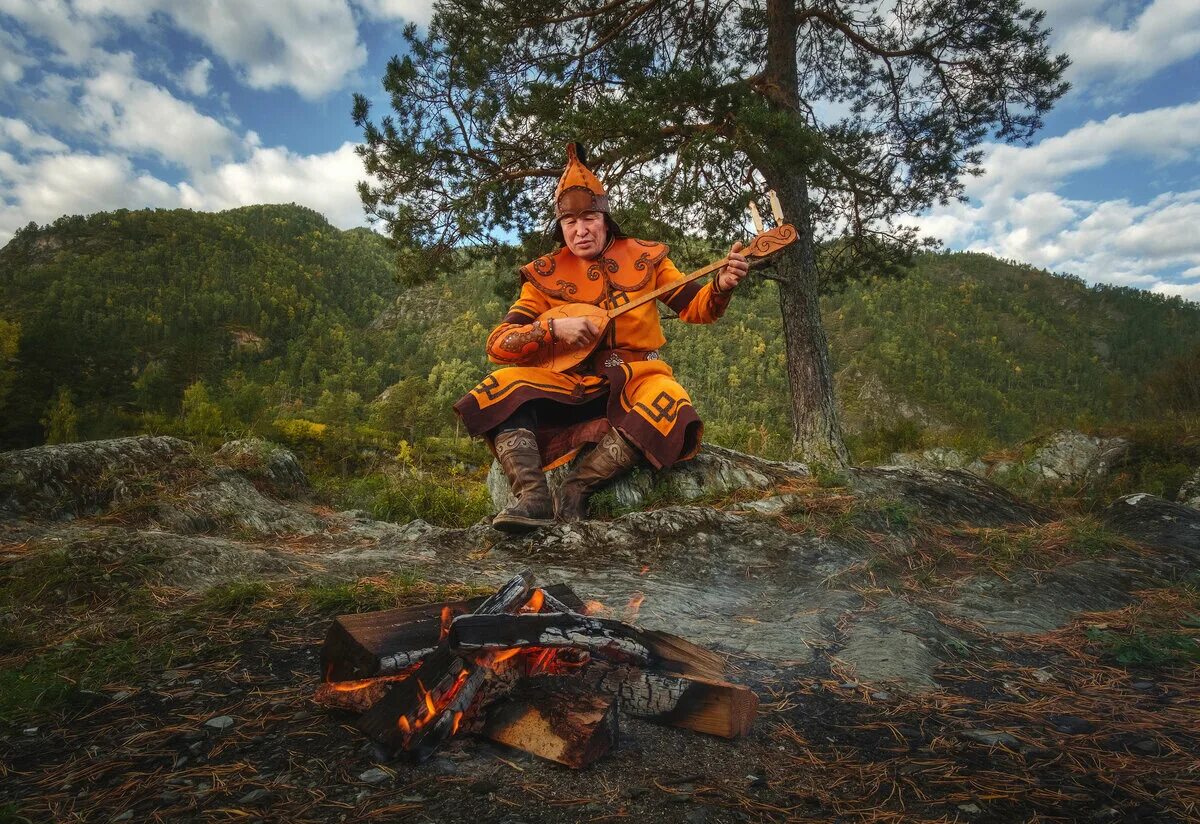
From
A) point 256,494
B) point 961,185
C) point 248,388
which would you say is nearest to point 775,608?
point 256,494

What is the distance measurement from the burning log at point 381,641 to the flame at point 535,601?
0.47 ft

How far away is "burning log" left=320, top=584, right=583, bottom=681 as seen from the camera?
1.43 metres

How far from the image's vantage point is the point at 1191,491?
634 cm

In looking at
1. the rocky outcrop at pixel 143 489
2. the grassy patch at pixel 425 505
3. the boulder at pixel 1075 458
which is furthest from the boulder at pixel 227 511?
the boulder at pixel 1075 458

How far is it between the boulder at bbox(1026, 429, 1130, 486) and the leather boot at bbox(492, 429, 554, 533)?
6447mm

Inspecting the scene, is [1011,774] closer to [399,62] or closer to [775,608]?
[775,608]

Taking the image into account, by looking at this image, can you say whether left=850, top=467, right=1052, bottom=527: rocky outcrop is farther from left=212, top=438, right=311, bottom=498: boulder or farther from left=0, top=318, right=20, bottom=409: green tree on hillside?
left=0, top=318, right=20, bottom=409: green tree on hillside

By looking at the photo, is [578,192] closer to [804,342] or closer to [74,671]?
[804,342]

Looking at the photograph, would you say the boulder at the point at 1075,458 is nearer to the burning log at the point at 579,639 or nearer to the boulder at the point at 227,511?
the burning log at the point at 579,639

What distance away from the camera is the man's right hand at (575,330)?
12.7ft

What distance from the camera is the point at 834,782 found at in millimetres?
1252

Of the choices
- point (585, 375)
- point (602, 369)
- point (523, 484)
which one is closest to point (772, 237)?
point (602, 369)

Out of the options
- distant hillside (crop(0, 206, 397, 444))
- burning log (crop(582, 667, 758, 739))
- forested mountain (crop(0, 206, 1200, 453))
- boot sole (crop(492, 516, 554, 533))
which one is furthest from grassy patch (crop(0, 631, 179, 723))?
distant hillside (crop(0, 206, 397, 444))

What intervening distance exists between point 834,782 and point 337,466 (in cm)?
1809
